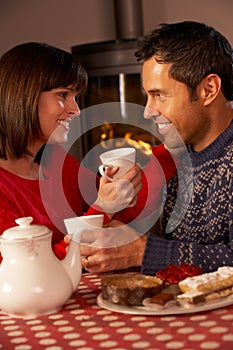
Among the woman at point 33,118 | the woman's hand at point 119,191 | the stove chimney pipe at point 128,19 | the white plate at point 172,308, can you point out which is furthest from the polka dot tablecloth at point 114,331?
the stove chimney pipe at point 128,19

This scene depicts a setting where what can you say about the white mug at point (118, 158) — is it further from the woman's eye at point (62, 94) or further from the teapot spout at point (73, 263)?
the woman's eye at point (62, 94)

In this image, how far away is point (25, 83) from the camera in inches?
77.2

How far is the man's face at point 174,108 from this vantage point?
1834mm

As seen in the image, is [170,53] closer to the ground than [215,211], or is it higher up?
higher up

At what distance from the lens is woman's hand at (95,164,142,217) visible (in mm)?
1757

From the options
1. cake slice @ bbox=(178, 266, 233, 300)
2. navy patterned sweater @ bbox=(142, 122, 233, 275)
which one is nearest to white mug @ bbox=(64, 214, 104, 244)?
navy patterned sweater @ bbox=(142, 122, 233, 275)

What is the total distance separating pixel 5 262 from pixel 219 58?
87 cm

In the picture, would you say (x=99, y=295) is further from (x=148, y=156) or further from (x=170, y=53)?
(x=148, y=156)

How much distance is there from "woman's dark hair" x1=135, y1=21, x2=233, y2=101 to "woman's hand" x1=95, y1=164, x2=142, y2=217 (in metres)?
0.29

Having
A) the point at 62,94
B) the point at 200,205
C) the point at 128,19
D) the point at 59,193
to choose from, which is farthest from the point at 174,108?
the point at 128,19

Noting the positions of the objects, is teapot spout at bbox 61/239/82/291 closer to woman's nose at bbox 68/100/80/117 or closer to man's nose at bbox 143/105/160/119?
man's nose at bbox 143/105/160/119

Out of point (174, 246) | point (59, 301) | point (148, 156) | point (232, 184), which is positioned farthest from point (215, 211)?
point (148, 156)

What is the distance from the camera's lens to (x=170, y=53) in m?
1.82

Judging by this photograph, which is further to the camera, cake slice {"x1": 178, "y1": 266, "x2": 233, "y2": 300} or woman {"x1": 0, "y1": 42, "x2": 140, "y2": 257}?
woman {"x1": 0, "y1": 42, "x2": 140, "y2": 257}
